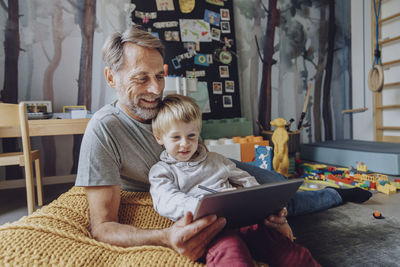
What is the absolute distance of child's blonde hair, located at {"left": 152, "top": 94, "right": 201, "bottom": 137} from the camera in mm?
1014

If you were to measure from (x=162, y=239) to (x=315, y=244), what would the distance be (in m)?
0.92

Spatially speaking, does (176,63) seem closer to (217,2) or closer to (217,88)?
(217,88)

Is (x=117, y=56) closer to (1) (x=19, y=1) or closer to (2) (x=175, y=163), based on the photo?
(2) (x=175, y=163)

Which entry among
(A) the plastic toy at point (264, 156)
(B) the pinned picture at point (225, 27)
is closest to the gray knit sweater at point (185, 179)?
(A) the plastic toy at point (264, 156)

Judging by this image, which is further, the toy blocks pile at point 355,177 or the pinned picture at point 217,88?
the pinned picture at point 217,88

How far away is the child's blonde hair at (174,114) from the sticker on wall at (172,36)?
2.36 meters

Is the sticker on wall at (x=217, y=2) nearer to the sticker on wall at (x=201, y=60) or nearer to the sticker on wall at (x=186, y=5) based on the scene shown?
the sticker on wall at (x=186, y=5)

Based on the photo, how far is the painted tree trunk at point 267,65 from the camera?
3.74 metres

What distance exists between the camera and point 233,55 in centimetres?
353

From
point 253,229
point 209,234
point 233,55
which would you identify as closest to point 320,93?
point 233,55

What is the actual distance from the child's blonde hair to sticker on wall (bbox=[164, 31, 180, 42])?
2365 mm

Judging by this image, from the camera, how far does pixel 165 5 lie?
318 cm

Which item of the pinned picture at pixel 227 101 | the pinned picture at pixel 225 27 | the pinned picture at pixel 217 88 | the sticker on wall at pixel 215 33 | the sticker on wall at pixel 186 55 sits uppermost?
the pinned picture at pixel 225 27

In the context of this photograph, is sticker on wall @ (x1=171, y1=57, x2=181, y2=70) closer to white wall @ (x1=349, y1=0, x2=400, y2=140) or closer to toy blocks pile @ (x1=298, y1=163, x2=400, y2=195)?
toy blocks pile @ (x1=298, y1=163, x2=400, y2=195)
